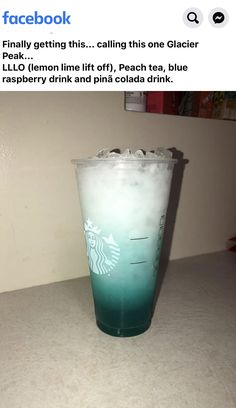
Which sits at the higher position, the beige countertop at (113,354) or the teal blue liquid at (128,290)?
the teal blue liquid at (128,290)

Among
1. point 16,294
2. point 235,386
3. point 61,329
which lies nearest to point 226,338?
point 235,386

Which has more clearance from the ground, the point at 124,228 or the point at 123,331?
the point at 124,228
